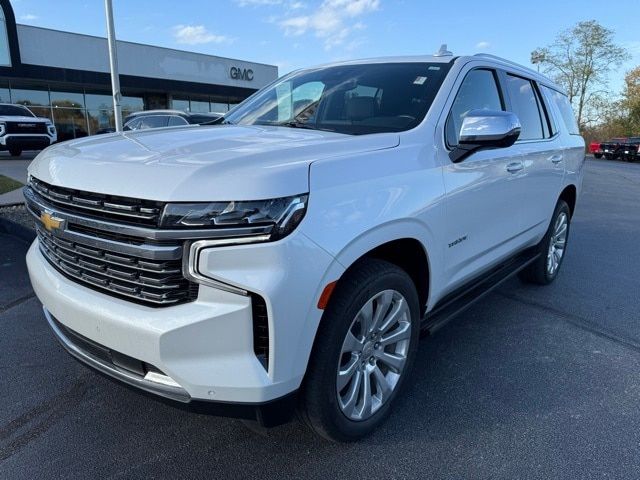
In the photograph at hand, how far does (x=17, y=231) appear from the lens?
6.09 meters

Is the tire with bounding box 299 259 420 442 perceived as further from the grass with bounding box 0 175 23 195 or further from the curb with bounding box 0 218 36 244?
the grass with bounding box 0 175 23 195

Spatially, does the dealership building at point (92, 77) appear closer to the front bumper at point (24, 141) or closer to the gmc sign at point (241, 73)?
the gmc sign at point (241, 73)

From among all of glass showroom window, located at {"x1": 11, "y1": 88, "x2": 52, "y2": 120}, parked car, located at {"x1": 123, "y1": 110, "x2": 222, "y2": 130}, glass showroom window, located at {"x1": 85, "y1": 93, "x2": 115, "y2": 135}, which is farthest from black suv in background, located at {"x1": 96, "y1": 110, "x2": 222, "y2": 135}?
glass showroom window, located at {"x1": 85, "y1": 93, "x2": 115, "y2": 135}

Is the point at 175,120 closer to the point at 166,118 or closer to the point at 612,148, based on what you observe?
the point at 166,118

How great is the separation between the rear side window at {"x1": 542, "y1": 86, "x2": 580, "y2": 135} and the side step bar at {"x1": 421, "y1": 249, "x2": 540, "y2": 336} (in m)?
1.76

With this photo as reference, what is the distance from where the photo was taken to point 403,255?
2.63 meters

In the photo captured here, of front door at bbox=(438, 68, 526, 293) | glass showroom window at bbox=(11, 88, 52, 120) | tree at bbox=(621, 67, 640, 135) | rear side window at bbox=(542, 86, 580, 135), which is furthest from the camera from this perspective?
tree at bbox=(621, 67, 640, 135)

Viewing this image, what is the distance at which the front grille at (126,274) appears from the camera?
72.7 inches

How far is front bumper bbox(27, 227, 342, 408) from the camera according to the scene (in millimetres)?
1770

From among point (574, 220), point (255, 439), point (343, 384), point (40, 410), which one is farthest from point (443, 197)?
point (574, 220)

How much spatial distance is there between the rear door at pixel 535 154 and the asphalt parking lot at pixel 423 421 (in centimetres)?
93

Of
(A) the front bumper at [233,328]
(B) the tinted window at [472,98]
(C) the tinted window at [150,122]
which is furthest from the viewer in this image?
(C) the tinted window at [150,122]

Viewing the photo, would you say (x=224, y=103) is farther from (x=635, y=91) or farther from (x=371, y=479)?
(x=635, y=91)

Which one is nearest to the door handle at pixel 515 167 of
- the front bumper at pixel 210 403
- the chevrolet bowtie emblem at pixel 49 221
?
the front bumper at pixel 210 403
